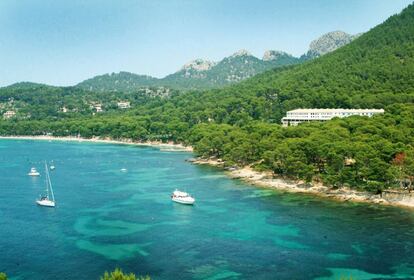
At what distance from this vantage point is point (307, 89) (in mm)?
144875

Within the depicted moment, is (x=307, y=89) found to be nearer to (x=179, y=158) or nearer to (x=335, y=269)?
(x=179, y=158)

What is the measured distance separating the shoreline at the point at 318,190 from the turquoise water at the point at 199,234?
2.50 m

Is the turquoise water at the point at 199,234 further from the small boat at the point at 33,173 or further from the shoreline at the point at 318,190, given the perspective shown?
the small boat at the point at 33,173

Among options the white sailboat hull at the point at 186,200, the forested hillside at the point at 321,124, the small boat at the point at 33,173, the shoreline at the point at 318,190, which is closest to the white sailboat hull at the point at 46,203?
the white sailboat hull at the point at 186,200

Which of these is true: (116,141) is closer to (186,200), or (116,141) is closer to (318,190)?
(186,200)

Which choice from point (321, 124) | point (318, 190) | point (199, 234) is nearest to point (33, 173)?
point (199, 234)

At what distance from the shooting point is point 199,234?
169ft

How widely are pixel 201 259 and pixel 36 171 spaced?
6153cm

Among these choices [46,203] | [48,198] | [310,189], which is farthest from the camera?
[310,189]

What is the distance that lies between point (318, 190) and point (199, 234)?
80.9 feet

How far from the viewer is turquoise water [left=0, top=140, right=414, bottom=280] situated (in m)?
41.5

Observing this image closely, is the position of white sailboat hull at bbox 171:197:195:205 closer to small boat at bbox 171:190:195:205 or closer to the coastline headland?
small boat at bbox 171:190:195:205

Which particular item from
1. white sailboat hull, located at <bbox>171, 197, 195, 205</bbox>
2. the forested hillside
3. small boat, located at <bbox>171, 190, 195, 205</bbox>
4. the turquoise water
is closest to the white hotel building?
the forested hillside

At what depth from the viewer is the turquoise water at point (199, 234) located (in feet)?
136
